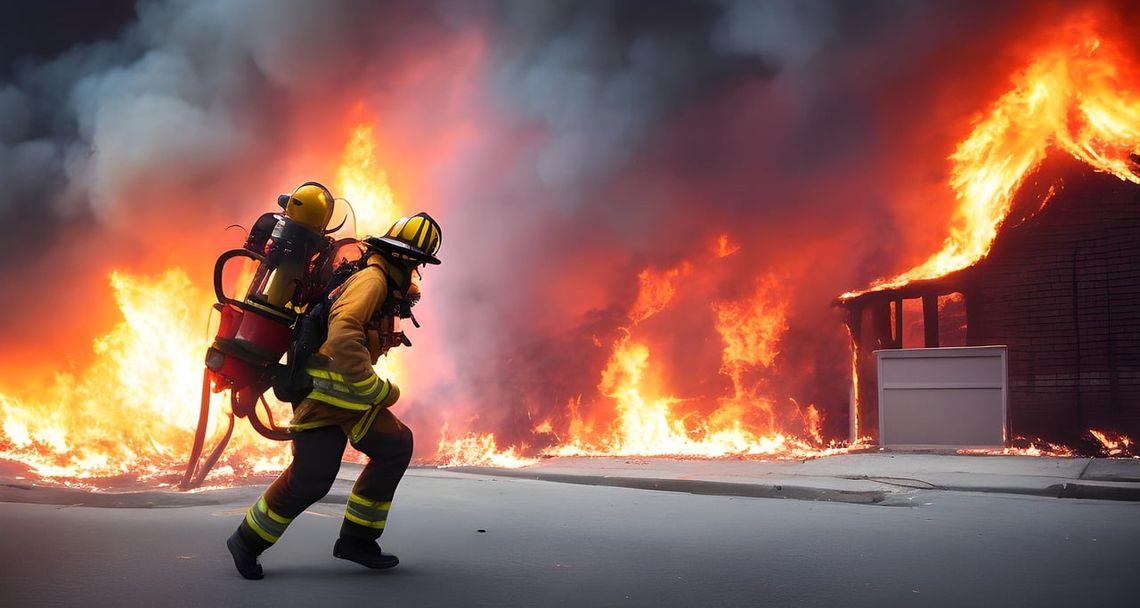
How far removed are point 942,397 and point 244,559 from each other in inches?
468

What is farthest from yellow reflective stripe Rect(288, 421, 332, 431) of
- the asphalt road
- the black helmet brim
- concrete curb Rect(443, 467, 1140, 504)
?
concrete curb Rect(443, 467, 1140, 504)

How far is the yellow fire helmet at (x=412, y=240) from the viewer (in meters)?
4.88

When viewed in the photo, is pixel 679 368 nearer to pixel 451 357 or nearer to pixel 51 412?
pixel 451 357

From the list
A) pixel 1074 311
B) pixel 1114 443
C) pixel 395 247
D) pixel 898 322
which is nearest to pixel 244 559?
pixel 395 247

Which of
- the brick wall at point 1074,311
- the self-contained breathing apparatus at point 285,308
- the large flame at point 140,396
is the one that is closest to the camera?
the self-contained breathing apparatus at point 285,308

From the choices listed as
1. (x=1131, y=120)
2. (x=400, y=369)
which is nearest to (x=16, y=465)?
(x=400, y=369)

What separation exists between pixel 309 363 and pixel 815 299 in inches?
572

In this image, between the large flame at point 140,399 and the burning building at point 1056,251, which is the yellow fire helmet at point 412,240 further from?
the burning building at point 1056,251

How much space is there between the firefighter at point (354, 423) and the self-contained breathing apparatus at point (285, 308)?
9cm

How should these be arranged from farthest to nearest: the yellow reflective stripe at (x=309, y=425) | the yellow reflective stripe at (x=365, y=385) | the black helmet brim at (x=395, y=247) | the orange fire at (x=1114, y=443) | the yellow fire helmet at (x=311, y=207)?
the orange fire at (x=1114, y=443) < the yellow fire helmet at (x=311, y=207) < the black helmet brim at (x=395, y=247) < the yellow reflective stripe at (x=309, y=425) < the yellow reflective stripe at (x=365, y=385)

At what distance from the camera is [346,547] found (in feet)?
16.0

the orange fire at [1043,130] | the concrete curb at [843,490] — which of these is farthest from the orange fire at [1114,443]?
the concrete curb at [843,490]

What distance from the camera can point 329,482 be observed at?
4.61m

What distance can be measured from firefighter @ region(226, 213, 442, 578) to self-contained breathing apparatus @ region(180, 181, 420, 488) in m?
0.09
